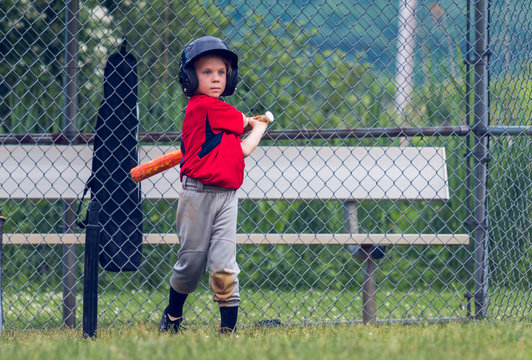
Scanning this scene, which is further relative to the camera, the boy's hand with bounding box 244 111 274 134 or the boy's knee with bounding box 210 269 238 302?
the boy's hand with bounding box 244 111 274 134

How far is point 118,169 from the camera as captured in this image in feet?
11.7

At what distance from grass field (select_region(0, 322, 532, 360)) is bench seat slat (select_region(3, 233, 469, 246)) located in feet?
2.01

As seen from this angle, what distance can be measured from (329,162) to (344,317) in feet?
3.47

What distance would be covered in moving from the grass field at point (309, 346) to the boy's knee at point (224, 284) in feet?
0.60

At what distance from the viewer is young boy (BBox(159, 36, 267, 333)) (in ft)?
9.64

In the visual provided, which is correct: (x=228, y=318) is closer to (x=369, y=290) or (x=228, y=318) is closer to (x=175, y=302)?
(x=175, y=302)

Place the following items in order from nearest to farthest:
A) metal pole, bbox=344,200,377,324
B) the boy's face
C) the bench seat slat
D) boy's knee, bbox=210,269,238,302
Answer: boy's knee, bbox=210,269,238,302, the boy's face, the bench seat slat, metal pole, bbox=344,200,377,324

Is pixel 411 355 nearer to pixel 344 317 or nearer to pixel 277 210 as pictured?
pixel 344 317

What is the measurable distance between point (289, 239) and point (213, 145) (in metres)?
0.82

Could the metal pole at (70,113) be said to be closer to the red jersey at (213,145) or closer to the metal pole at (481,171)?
the red jersey at (213,145)

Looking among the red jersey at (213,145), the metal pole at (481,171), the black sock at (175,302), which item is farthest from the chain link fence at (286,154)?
the red jersey at (213,145)

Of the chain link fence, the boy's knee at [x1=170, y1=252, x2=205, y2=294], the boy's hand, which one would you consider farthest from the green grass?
the boy's hand

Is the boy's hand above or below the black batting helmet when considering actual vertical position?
below

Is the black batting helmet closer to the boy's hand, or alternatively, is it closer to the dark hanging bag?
the boy's hand
